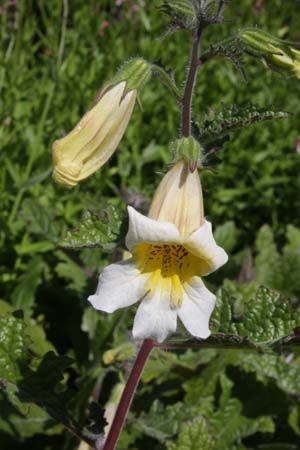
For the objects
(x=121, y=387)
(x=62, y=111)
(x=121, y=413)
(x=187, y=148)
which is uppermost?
(x=187, y=148)

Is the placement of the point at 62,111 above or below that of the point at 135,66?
below

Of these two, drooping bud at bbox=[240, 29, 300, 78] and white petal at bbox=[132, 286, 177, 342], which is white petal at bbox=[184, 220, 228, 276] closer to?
white petal at bbox=[132, 286, 177, 342]

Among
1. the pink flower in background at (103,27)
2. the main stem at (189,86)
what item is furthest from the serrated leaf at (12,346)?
the pink flower in background at (103,27)

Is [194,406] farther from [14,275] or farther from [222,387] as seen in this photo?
[14,275]

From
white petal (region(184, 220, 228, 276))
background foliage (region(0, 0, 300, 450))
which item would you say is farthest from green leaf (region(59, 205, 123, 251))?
white petal (region(184, 220, 228, 276))

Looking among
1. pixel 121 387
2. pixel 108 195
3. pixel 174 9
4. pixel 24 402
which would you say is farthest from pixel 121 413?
pixel 108 195

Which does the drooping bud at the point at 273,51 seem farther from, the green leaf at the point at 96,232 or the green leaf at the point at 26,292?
the green leaf at the point at 26,292

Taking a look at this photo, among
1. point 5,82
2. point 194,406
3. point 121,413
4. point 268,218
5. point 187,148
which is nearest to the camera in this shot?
point 187,148

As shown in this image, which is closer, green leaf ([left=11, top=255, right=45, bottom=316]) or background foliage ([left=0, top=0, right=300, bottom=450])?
background foliage ([left=0, top=0, right=300, bottom=450])
